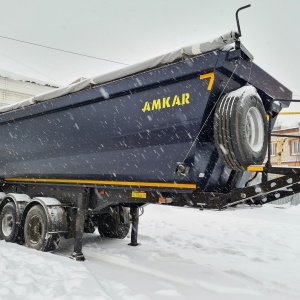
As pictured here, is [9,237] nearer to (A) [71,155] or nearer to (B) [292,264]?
(A) [71,155]

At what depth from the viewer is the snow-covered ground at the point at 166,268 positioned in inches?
150

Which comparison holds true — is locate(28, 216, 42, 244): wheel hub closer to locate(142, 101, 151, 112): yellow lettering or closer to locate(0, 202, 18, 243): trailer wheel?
locate(0, 202, 18, 243): trailer wheel

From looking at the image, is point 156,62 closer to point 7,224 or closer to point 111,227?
point 111,227

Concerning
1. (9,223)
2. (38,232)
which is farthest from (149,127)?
(9,223)

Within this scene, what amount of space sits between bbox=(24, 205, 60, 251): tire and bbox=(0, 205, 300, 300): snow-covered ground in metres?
0.28

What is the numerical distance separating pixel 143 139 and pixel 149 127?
207 millimetres

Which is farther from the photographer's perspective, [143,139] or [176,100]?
[143,139]

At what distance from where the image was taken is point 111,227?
7191 millimetres

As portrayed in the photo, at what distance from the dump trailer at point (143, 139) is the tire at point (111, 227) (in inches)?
14.8

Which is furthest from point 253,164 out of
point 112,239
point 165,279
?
point 112,239

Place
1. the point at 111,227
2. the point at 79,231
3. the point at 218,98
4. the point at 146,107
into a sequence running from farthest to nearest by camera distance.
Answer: the point at 111,227, the point at 79,231, the point at 146,107, the point at 218,98

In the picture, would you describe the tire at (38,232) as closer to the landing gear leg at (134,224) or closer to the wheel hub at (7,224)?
the wheel hub at (7,224)

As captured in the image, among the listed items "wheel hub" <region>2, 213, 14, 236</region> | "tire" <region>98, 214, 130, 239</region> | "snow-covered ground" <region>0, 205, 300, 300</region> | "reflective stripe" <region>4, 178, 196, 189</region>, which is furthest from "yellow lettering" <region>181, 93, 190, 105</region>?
"wheel hub" <region>2, 213, 14, 236</region>

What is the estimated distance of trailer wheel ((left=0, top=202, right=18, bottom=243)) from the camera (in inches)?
246
